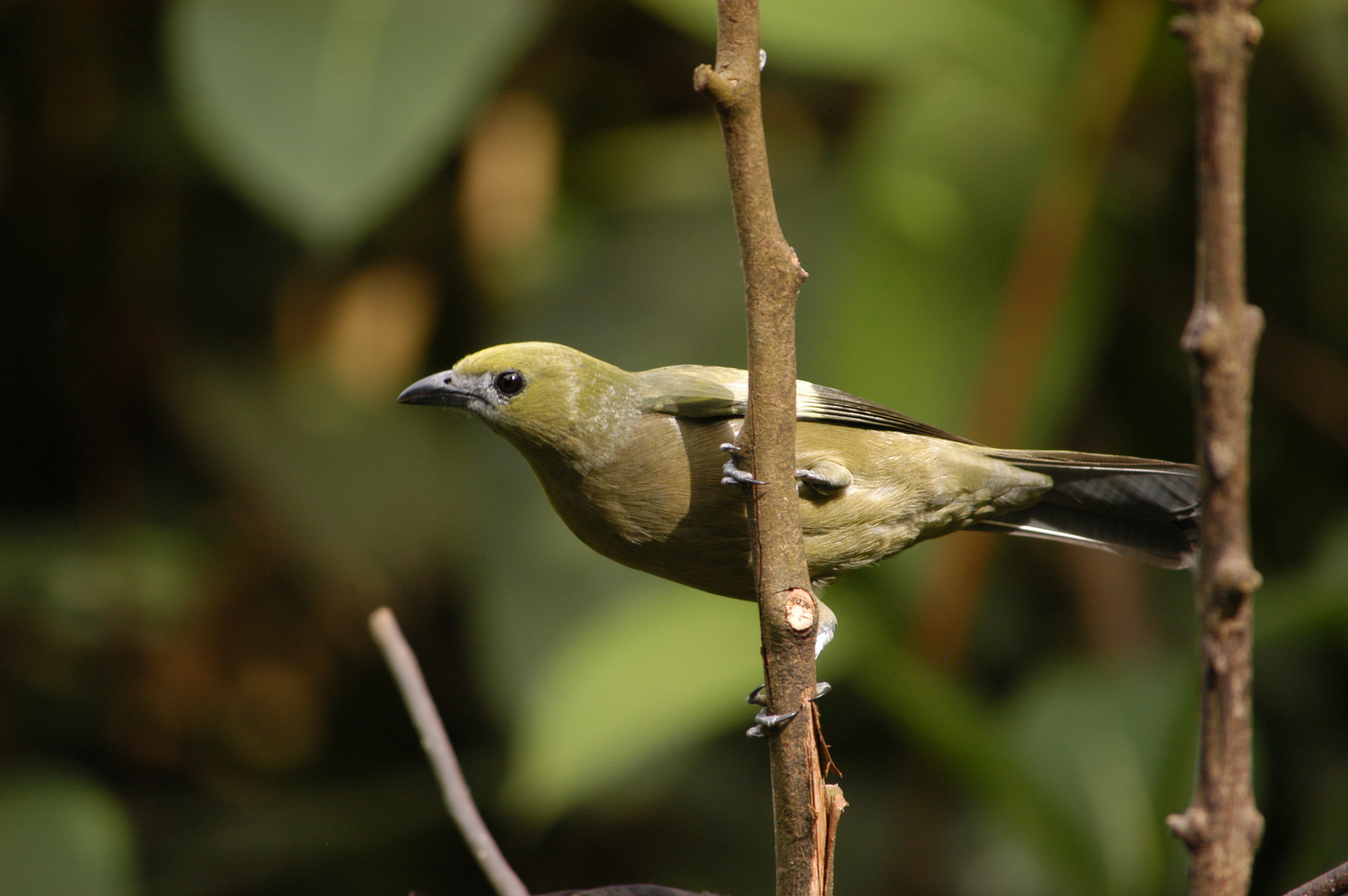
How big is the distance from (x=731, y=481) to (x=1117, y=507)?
1308 millimetres

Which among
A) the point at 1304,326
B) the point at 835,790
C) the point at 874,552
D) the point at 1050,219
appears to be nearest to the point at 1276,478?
the point at 1304,326

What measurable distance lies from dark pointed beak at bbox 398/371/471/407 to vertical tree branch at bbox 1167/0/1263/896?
1943mm

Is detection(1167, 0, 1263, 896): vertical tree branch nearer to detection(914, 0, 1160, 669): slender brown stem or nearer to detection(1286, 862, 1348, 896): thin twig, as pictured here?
detection(1286, 862, 1348, 896): thin twig

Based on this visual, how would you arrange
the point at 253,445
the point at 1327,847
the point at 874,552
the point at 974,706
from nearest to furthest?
the point at 874,552 → the point at 1327,847 → the point at 974,706 → the point at 253,445

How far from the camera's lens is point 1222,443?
1032 mm

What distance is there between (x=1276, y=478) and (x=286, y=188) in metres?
4.14

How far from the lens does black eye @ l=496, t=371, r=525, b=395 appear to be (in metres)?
2.82

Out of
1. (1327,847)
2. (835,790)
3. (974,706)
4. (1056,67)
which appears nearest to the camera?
(835,790)

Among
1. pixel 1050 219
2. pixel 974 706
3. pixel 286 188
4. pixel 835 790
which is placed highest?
pixel 1050 219

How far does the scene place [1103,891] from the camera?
3.83 m

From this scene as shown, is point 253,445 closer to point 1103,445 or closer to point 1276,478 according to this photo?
point 1103,445

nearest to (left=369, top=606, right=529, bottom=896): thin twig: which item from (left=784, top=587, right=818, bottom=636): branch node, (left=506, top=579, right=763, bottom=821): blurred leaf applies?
(left=784, top=587, right=818, bottom=636): branch node

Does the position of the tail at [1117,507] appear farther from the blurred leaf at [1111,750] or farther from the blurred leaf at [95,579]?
the blurred leaf at [95,579]

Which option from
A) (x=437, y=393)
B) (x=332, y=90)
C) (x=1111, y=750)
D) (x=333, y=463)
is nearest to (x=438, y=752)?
(x=437, y=393)
